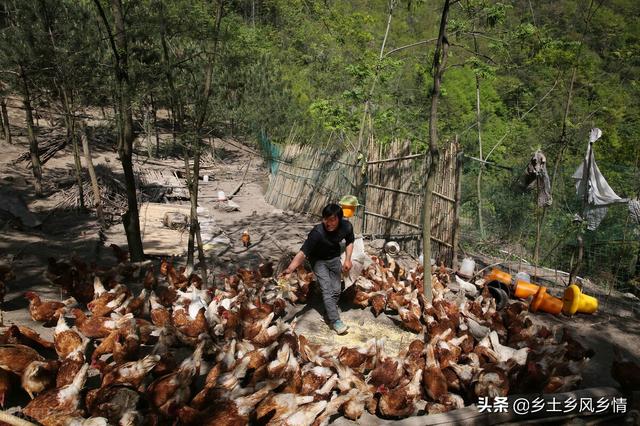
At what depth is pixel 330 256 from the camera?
4.78m

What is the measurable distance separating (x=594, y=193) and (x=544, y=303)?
9.10ft

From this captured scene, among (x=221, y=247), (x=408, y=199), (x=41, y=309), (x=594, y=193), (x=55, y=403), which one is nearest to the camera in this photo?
(x=55, y=403)

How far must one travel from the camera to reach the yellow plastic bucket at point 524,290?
19.7 ft

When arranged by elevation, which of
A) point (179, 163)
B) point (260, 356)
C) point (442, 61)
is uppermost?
point (442, 61)

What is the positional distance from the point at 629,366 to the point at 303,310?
346cm

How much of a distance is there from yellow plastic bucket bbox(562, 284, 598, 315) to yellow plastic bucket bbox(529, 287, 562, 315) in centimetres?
9

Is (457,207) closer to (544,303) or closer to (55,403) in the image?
(544,303)

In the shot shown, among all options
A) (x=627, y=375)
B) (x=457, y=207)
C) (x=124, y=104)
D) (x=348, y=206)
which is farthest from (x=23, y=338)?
(x=457, y=207)

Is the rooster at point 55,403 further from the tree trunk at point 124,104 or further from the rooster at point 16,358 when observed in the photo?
the tree trunk at point 124,104

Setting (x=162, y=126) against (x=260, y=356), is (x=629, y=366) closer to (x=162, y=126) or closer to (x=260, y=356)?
(x=260, y=356)

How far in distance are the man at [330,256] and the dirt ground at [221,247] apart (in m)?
0.33

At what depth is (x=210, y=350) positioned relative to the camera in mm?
3592

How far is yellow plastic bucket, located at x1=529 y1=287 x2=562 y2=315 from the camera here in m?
5.72

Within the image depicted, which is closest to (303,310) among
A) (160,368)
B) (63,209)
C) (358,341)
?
(358,341)
